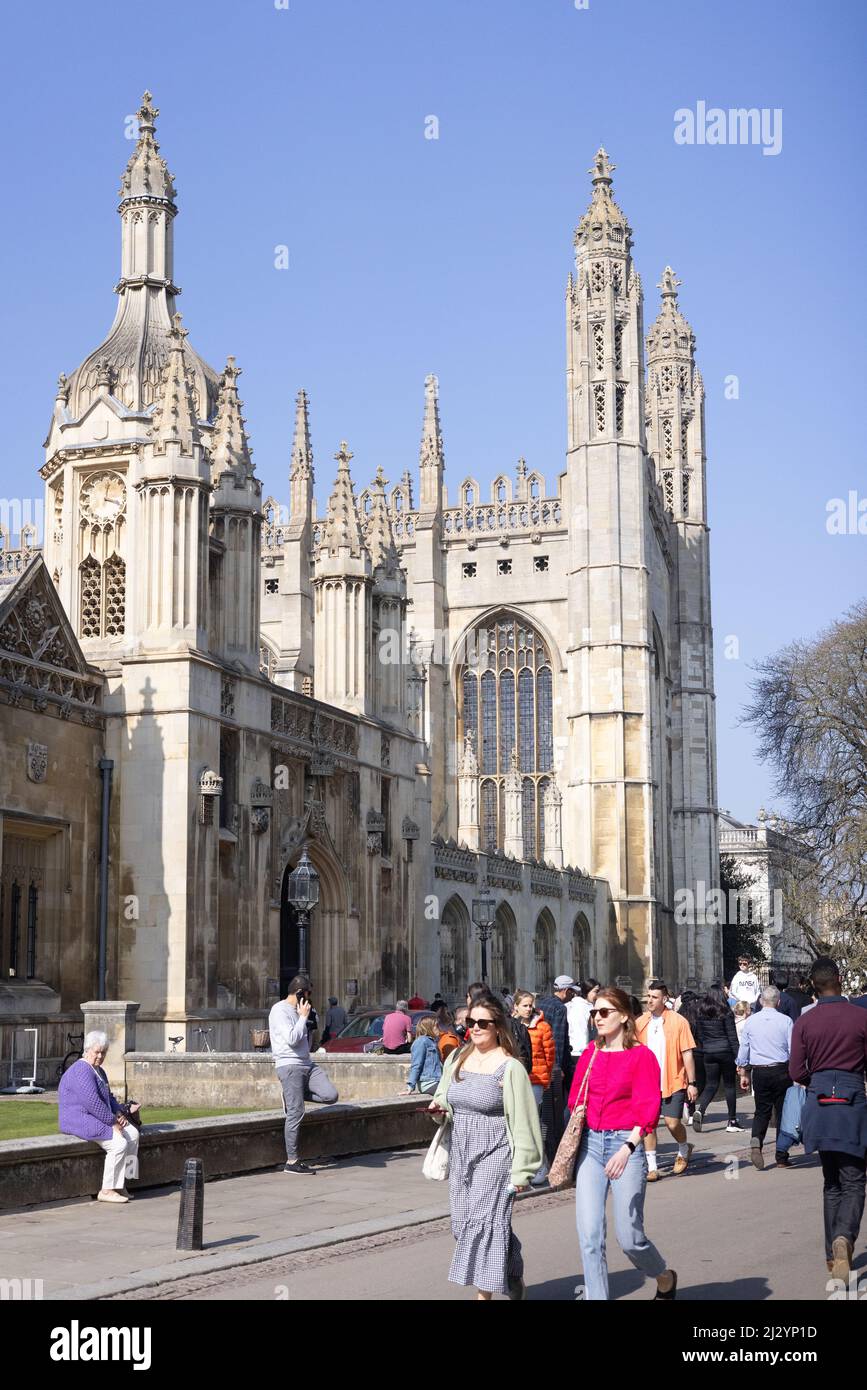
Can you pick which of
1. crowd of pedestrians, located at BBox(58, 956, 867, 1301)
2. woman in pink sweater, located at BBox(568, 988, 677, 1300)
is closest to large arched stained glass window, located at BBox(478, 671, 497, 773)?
crowd of pedestrians, located at BBox(58, 956, 867, 1301)

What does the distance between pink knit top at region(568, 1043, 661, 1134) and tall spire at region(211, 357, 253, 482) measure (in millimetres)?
18849

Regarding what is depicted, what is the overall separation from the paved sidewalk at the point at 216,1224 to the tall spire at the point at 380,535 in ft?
55.6

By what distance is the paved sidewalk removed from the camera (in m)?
9.75

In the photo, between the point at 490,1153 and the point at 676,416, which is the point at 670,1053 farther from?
the point at 676,416

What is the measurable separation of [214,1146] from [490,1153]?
6.34m

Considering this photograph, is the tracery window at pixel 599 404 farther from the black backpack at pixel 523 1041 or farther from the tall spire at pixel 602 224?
the black backpack at pixel 523 1041

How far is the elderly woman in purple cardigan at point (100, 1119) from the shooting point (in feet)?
40.4

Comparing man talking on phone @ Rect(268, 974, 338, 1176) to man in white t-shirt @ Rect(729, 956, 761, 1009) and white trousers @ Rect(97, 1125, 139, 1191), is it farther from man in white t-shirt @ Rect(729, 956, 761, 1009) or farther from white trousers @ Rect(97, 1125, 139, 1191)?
man in white t-shirt @ Rect(729, 956, 761, 1009)

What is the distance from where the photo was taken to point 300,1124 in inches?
586

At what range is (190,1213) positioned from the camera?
10383mm

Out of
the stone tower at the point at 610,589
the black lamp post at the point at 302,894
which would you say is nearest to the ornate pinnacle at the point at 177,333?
the black lamp post at the point at 302,894

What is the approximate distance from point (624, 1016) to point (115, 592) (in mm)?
18030

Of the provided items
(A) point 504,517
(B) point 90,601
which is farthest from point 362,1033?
(A) point 504,517
